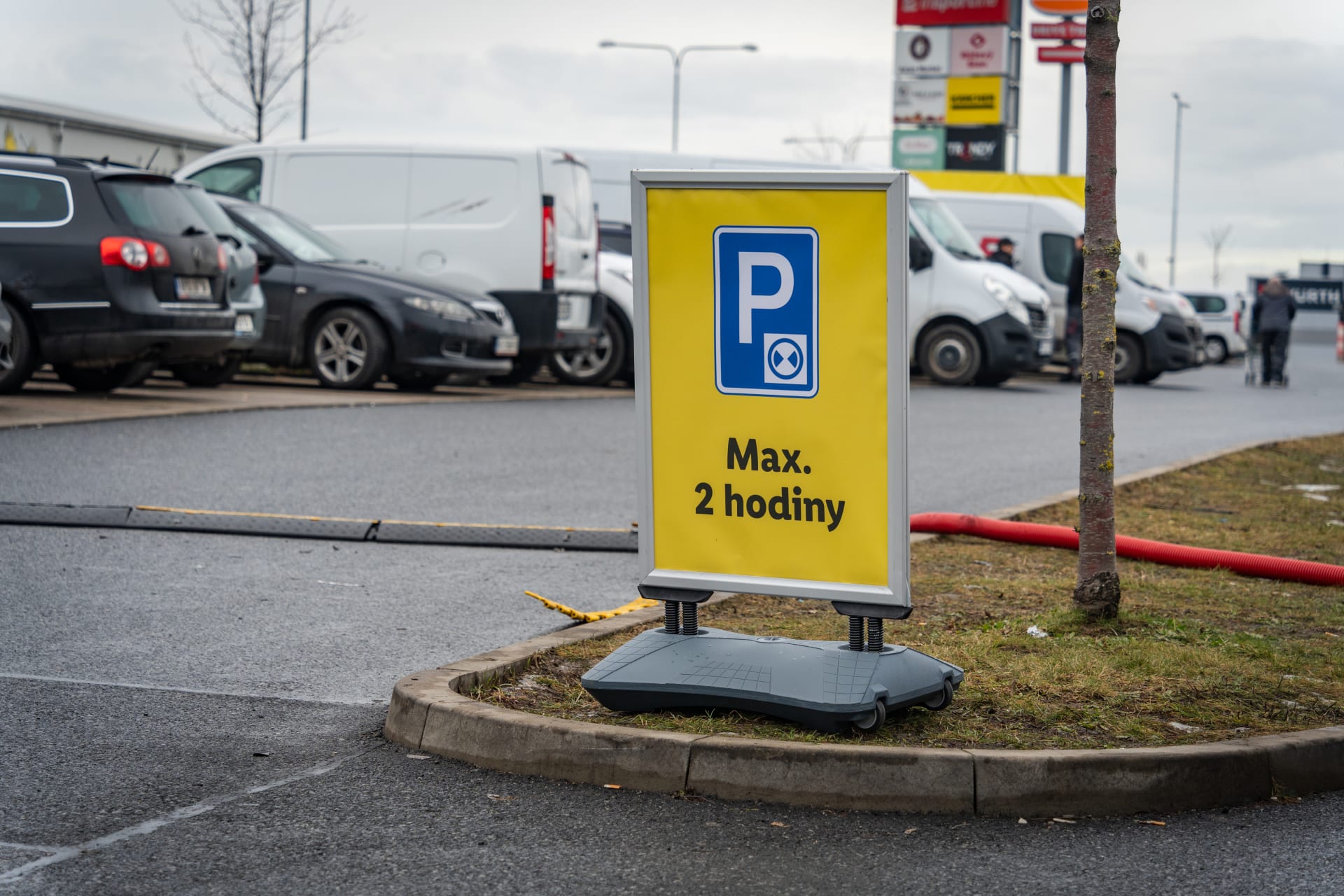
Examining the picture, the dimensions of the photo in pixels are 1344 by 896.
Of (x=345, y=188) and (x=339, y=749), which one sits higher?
(x=345, y=188)

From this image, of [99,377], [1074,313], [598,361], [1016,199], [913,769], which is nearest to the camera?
[913,769]

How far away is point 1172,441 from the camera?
1380 centimetres

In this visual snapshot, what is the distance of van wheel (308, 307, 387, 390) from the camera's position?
50.3 feet

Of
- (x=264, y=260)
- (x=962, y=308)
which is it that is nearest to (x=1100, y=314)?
(x=264, y=260)

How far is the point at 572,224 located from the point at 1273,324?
14047mm

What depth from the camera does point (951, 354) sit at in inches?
814

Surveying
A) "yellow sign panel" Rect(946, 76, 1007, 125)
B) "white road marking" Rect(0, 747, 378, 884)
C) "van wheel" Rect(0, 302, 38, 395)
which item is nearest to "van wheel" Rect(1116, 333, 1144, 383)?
"yellow sign panel" Rect(946, 76, 1007, 125)

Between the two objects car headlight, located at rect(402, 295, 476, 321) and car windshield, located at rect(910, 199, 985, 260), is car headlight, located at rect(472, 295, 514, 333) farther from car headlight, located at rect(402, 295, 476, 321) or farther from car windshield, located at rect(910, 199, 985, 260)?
car windshield, located at rect(910, 199, 985, 260)

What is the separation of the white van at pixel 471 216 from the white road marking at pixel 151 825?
12.7m

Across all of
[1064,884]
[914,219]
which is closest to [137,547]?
[1064,884]

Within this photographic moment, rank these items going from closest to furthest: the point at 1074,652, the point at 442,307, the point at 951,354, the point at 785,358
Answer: the point at 785,358
the point at 1074,652
the point at 442,307
the point at 951,354

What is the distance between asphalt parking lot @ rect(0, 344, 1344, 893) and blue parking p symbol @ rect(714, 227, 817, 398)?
114 centimetres

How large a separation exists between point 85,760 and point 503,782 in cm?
102

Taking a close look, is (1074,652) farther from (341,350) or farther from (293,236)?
(293,236)
